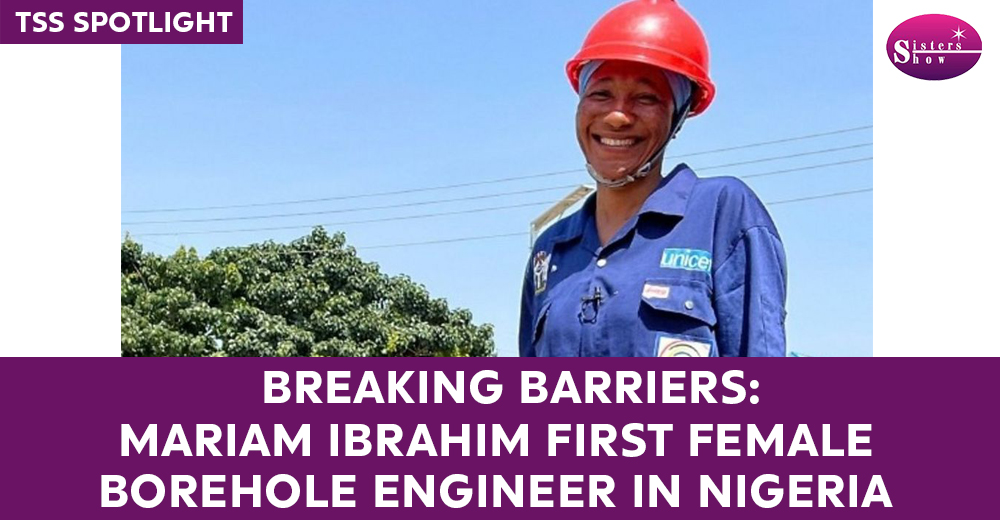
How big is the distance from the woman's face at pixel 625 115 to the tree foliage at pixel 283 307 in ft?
44.6

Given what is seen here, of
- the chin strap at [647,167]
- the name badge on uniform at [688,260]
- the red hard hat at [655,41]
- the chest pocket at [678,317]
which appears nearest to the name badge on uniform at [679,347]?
the chest pocket at [678,317]

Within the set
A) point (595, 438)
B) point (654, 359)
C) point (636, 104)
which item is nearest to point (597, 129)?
point (636, 104)

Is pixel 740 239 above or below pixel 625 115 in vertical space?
below

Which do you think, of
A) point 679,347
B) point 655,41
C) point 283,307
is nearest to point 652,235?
point 679,347

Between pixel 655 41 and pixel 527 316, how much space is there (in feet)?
2.47

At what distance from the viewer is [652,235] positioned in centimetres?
282

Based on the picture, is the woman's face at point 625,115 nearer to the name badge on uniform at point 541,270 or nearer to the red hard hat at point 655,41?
the red hard hat at point 655,41

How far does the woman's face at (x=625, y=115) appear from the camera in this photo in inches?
111

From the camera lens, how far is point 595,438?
10.1 feet

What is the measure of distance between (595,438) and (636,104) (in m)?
0.82

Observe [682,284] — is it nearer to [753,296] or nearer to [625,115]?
[753,296]

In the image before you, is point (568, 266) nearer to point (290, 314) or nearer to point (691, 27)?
point (691, 27)

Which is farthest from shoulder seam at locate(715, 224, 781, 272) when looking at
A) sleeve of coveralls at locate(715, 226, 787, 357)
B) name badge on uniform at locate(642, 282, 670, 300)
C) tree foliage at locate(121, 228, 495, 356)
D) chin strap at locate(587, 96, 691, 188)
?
tree foliage at locate(121, 228, 495, 356)

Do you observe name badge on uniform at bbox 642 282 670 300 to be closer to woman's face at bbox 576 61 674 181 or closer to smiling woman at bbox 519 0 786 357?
smiling woman at bbox 519 0 786 357
